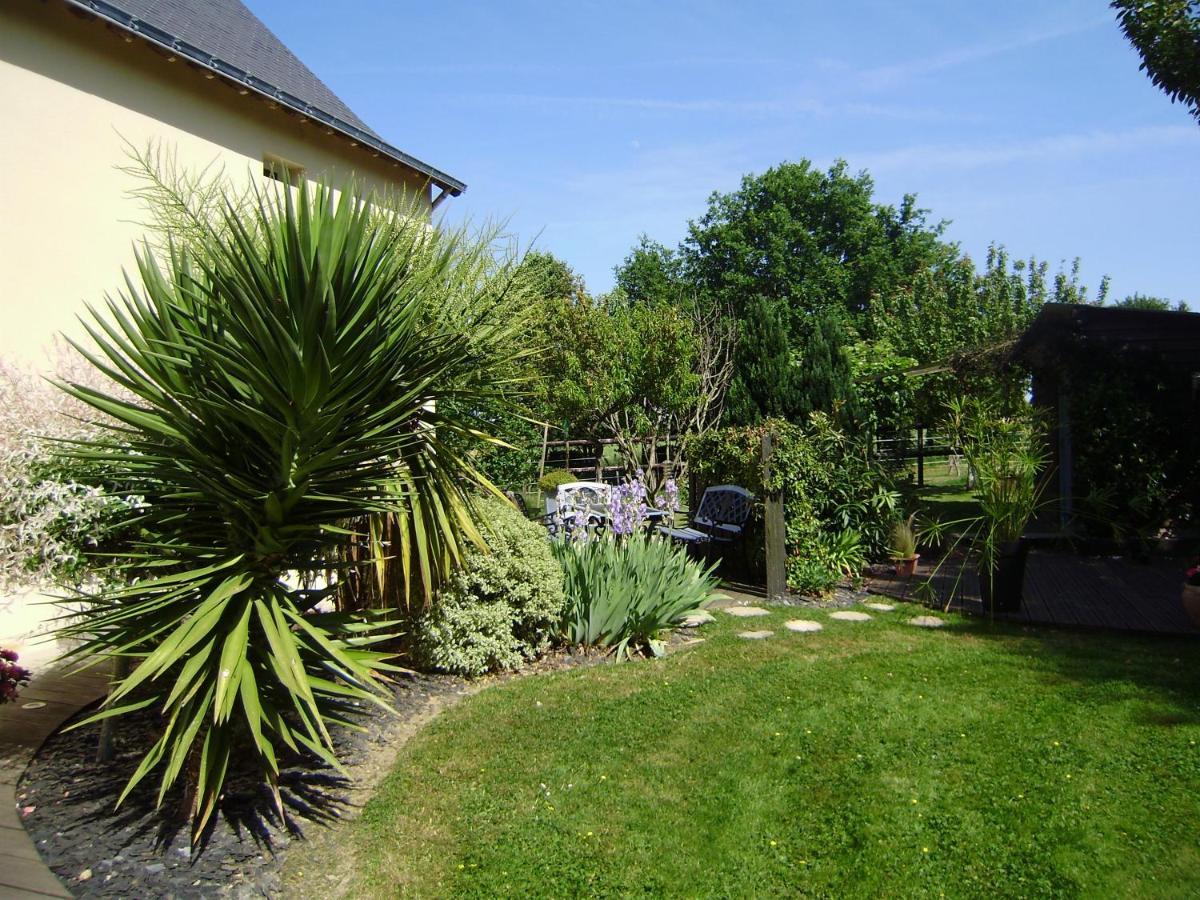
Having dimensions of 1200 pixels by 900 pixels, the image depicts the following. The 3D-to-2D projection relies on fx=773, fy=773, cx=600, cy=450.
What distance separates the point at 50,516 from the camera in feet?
10.6

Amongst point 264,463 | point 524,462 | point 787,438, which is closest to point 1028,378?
point 787,438

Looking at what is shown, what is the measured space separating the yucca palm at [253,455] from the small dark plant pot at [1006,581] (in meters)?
5.41

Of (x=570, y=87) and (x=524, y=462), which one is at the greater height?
(x=570, y=87)

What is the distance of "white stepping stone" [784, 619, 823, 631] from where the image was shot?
21.6ft

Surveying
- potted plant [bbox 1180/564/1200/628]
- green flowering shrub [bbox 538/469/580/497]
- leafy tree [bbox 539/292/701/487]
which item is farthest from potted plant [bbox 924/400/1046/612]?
green flowering shrub [bbox 538/469/580/497]

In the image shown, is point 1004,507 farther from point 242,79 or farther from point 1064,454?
point 242,79

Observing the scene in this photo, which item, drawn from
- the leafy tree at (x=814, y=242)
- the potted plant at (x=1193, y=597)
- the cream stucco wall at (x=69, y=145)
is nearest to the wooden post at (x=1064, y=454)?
the potted plant at (x=1193, y=597)

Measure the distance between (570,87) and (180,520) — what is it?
9260 mm

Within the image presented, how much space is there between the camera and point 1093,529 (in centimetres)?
1015

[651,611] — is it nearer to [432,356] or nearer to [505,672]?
[505,672]

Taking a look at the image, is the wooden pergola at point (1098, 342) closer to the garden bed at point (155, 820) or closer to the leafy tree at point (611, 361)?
the leafy tree at point (611, 361)

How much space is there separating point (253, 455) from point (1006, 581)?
6.36 meters

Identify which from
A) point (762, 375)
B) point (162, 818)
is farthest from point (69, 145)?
point (762, 375)

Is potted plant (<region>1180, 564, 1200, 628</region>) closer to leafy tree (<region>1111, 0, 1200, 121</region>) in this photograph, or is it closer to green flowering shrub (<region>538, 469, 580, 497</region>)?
leafy tree (<region>1111, 0, 1200, 121</region>)
